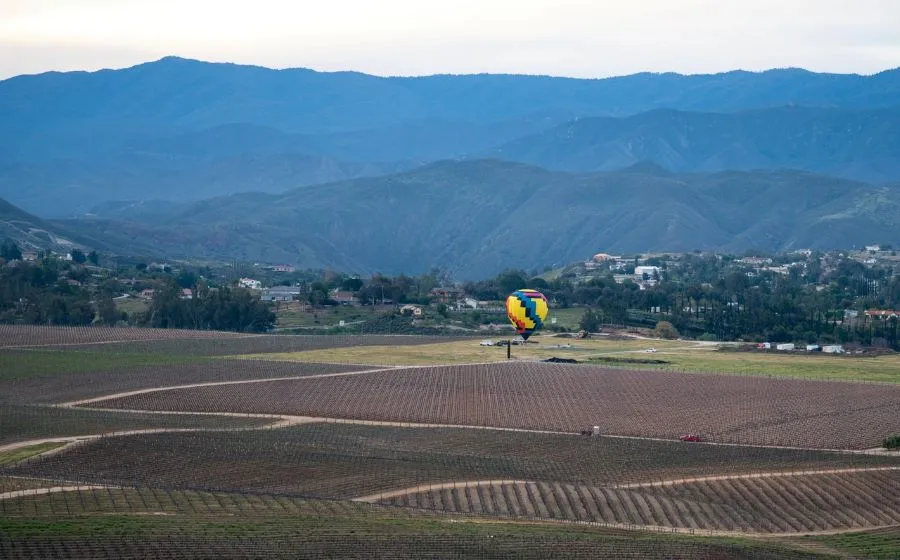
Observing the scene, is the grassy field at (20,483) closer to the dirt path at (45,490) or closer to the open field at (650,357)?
the dirt path at (45,490)

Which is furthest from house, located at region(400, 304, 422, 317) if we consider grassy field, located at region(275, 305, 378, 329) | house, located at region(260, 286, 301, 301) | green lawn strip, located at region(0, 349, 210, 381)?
green lawn strip, located at region(0, 349, 210, 381)

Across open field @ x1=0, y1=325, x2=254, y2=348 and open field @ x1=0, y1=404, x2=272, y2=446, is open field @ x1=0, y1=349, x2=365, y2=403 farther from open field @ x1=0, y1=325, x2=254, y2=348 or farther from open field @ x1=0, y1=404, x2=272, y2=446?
open field @ x1=0, y1=325, x2=254, y2=348

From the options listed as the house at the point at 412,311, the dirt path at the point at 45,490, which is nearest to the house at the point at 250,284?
the house at the point at 412,311

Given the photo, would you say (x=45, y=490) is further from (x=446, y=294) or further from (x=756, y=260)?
(x=756, y=260)

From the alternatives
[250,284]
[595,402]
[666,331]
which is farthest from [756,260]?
[595,402]

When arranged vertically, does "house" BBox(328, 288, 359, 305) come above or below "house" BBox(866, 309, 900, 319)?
below

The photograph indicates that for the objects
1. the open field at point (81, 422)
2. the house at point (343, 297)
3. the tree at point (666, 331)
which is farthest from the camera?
the house at point (343, 297)
